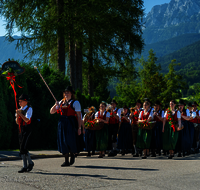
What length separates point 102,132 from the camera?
1216 cm

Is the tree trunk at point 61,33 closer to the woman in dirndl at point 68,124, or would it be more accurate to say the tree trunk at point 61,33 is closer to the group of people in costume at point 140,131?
the group of people in costume at point 140,131

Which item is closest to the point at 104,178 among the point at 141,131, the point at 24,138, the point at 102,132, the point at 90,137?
the point at 24,138

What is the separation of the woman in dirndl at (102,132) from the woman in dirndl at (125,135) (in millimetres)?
1204

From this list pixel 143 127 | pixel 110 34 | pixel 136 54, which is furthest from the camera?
pixel 136 54

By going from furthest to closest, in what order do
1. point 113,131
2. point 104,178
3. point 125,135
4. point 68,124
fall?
point 125,135 < point 113,131 < point 68,124 < point 104,178

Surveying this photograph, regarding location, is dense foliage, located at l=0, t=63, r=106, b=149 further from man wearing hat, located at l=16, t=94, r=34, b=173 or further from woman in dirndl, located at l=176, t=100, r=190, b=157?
man wearing hat, located at l=16, t=94, r=34, b=173

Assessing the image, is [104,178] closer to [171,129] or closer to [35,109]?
[171,129]

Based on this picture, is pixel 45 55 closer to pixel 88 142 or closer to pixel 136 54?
pixel 136 54

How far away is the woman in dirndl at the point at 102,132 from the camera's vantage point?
38.8ft

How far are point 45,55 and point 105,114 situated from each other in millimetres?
15420

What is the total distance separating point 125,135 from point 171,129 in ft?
7.02

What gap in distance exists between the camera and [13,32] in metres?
22.7

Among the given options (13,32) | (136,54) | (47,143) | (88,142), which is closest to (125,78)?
(136,54)

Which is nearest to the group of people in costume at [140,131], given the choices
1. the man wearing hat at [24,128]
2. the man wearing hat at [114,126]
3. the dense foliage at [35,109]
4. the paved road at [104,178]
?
the man wearing hat at [114,126]
